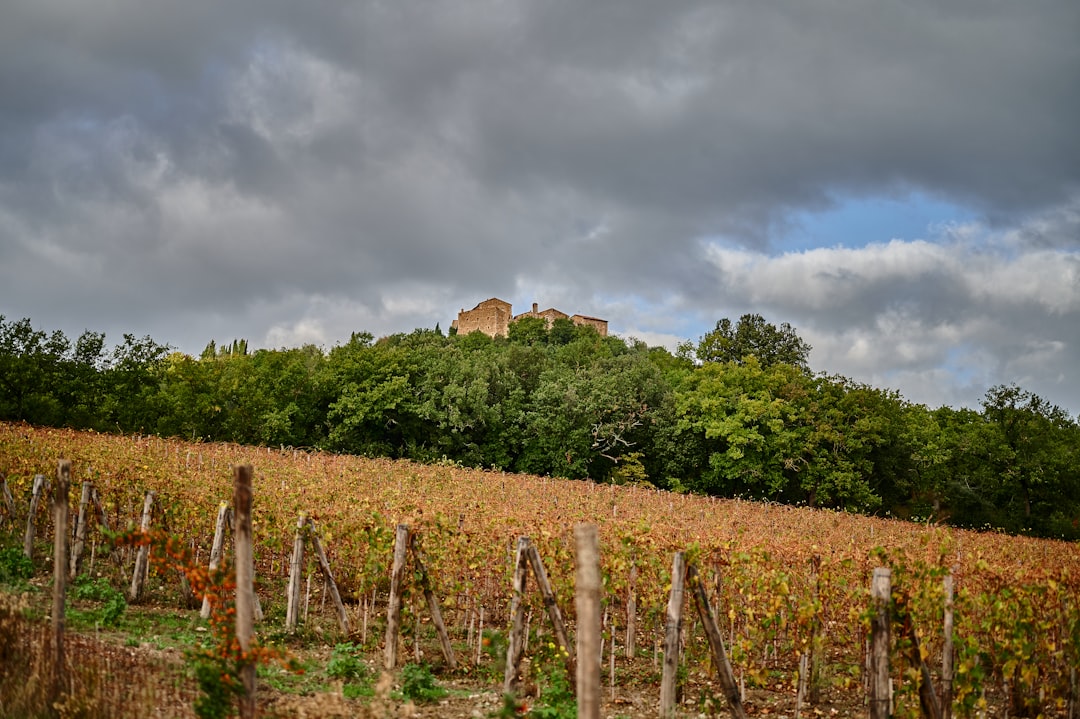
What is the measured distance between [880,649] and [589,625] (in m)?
3.36

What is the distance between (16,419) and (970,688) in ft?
129

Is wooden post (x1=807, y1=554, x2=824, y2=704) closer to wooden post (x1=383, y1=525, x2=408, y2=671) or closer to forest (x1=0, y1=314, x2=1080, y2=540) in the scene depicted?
wooden post (x1=383, y1=525, x2=408, y2=671)

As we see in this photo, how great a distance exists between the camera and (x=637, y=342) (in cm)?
7975

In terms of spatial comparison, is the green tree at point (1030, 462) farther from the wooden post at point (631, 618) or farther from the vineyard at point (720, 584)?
the wooden post at point (631, 618)

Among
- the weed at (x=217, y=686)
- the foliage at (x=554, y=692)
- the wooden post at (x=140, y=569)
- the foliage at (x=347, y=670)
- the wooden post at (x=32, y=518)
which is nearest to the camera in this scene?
the weed at (x=217, y=686)

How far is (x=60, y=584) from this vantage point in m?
6.56

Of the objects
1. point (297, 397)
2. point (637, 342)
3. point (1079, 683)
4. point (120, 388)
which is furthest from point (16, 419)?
point (637, 342)

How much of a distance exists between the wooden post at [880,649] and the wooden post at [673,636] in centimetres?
190

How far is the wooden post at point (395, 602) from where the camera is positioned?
8.93m

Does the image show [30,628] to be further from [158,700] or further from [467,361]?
[467,361]

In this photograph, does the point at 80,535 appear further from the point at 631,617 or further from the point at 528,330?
the point at 528,330

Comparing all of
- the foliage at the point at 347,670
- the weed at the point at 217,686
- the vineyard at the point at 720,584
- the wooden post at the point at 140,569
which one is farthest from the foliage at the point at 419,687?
the wooden post at the point at 140,569

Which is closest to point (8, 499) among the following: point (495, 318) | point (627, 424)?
point (627, 424)

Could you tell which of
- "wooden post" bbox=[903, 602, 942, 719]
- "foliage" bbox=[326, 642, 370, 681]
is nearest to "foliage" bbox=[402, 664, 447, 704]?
"foliage" bbox=[326, 642, 370, 681]
